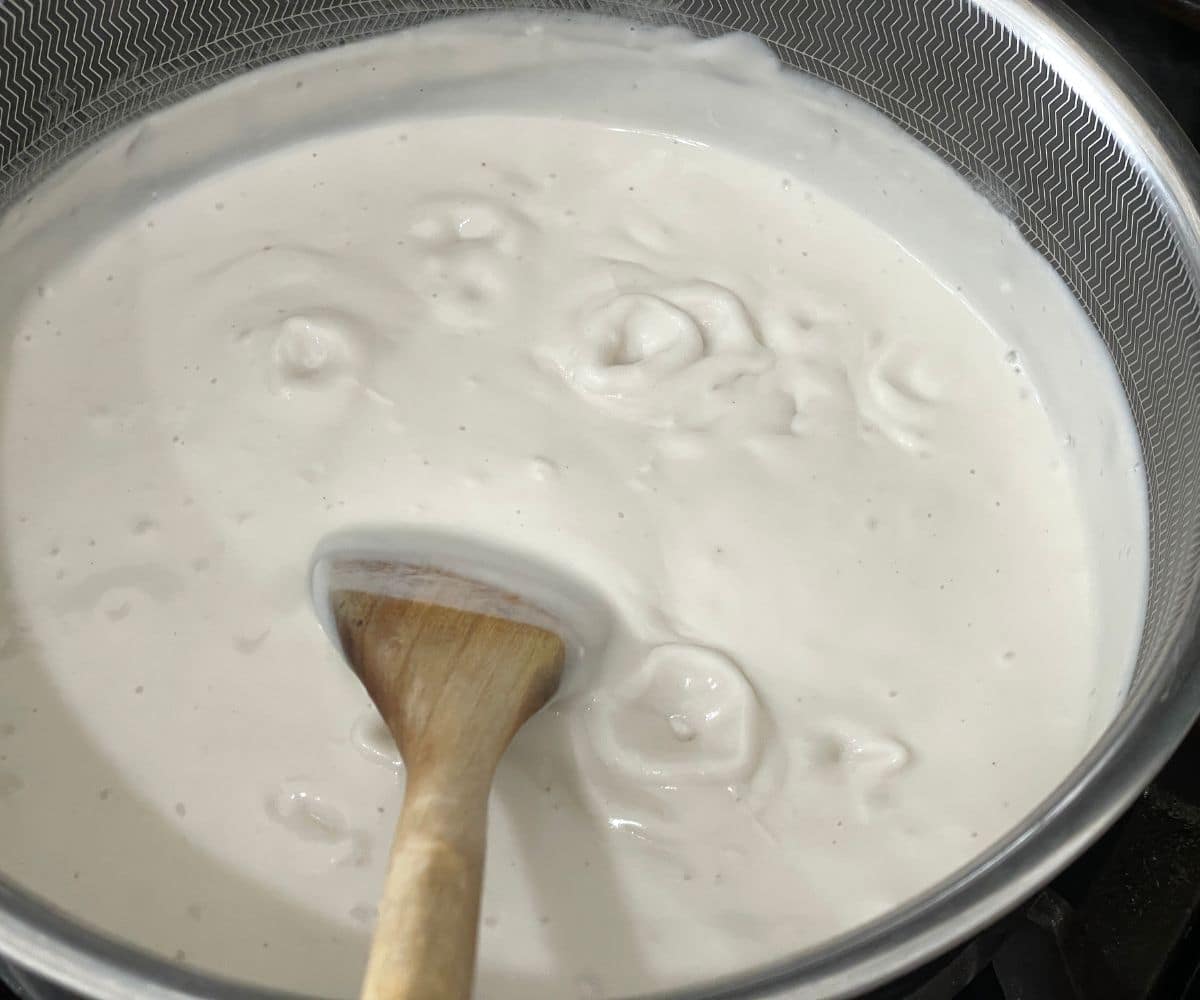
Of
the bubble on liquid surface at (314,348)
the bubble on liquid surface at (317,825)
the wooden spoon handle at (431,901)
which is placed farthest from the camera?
the bubble on liquid surface at (314,348)

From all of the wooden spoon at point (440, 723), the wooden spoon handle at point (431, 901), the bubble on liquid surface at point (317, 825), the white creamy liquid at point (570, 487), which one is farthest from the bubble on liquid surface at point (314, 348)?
the wooden spoon handle at point (431, 901)

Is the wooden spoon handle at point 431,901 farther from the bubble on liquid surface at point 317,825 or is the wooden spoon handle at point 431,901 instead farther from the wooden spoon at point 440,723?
the bubble on liquid surface at point 317,825

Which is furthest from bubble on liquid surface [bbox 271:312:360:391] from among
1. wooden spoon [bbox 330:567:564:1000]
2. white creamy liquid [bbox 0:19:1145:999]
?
wooden spoon [bbox 330:567:564:1000]

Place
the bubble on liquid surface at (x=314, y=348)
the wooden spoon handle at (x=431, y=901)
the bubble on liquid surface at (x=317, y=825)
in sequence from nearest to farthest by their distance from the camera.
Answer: the wooden spoon handle at (x=431, y=901) < the bubble on liquid surface at (x=317, y=825) < the bubble on liquid surface at (x=314, y=348)

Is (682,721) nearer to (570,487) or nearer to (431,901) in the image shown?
(570,487)

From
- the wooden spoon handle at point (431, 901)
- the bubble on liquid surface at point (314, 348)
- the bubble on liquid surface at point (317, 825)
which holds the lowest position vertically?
the wooden spoon handle at point (431, 901)

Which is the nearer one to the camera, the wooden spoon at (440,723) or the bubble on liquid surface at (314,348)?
the wooden spoon at (440,723)

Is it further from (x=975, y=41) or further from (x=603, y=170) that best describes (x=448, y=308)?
(x=975, y=41)
